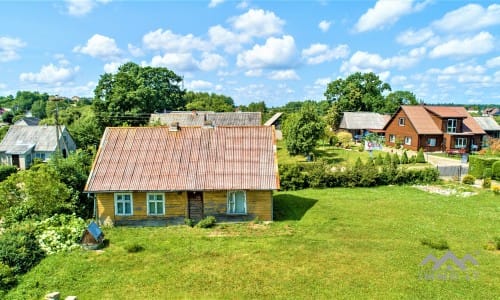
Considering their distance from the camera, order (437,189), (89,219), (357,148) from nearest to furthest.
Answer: (89,219) → (437,189) → (357,148)

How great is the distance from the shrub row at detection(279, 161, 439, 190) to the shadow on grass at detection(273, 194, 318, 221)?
2.31 m

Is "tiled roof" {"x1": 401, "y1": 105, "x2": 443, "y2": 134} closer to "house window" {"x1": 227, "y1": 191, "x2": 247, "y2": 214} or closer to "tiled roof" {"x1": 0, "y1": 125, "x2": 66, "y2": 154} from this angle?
"house window" {"x1": 227, "y1": 191, "x2": 247, "y2": 214}

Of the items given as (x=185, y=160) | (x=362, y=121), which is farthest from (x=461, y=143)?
(x=185, y=160)

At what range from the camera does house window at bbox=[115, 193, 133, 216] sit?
18203 mm

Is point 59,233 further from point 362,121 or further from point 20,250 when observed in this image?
point 362,121

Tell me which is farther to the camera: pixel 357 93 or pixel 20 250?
Answer: pixel 357 93

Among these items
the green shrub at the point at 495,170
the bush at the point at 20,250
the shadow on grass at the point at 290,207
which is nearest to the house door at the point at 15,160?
the bush at the point at 20,250

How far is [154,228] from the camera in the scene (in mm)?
17984

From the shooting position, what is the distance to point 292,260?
13812 mm

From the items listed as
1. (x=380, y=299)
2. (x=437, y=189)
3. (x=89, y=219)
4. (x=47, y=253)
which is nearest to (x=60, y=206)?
(x=89, y=219)

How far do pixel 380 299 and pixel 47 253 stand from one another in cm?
1339

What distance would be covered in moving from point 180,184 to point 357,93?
59486 millimetres

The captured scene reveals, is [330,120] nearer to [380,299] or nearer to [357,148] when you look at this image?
[357,148]

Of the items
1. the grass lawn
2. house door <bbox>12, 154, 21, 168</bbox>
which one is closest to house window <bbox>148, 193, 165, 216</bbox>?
the grass lawn
